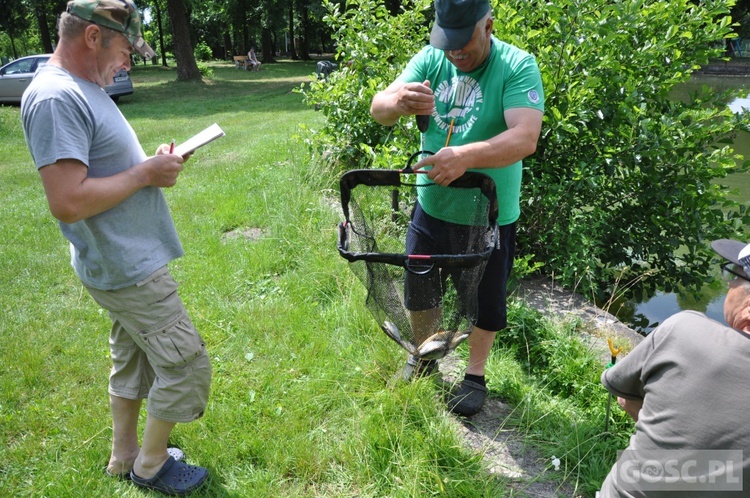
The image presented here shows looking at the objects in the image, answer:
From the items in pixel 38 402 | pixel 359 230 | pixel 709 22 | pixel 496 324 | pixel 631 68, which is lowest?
pixel 38 402

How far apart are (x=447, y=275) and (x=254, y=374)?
4.54 feet

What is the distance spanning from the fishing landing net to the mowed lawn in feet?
1.25

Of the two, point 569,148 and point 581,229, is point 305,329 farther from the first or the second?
point 569,148

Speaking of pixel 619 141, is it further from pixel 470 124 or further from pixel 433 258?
pixel 433 258

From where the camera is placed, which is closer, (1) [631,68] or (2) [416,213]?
(2) [416,213]

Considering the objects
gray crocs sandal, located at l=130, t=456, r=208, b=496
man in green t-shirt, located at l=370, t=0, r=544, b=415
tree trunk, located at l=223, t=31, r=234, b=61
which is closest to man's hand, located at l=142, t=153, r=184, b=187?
man in green t-shirt, located at l=370, t=0, r=544, b=415

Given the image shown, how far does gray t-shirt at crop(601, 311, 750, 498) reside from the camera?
1.53m

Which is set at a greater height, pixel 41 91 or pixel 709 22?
pixel 709 22

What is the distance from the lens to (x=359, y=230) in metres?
2.82

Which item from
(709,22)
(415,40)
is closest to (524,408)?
(709,22)

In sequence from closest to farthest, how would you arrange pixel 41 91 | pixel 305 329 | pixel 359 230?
pixel 41 91 → pixel 359 230 → pixel 305 329

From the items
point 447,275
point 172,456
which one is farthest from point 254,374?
point 447,275

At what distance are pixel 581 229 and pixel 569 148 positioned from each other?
26.7 inches

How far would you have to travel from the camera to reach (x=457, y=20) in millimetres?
2350
